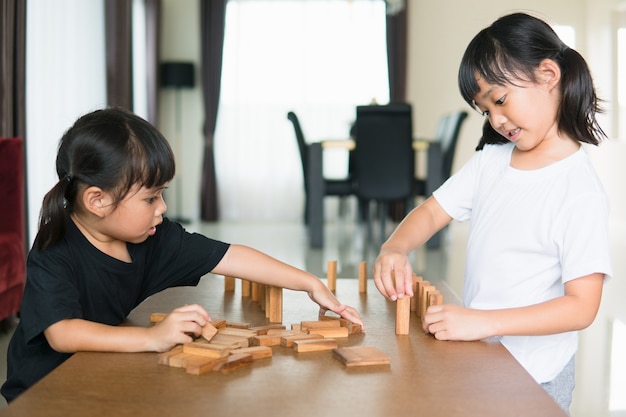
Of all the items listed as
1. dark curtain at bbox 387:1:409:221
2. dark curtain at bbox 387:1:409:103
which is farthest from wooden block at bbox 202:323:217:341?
dark curtain at bbox 387:1:409:103

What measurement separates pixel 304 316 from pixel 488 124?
1.77 feet

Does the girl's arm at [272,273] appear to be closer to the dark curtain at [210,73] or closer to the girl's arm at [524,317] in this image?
the girl's arm at [524,317]

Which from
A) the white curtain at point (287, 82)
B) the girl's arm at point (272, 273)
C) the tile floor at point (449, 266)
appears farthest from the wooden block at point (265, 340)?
the white curtain at point (287, 82)

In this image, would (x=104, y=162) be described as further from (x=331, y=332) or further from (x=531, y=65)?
(x=531, y=65)

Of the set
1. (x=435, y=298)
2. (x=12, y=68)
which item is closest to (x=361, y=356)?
(x=435, y=298)

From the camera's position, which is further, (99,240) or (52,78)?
(52,78)

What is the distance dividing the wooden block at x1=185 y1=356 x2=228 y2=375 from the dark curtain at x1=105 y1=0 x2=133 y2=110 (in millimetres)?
5742

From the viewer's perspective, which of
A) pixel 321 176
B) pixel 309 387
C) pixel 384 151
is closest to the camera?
pixel 309 387

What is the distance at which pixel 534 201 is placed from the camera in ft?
4.48

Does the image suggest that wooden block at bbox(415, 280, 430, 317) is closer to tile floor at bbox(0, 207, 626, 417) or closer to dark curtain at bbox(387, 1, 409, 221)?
tile floor at bbox(0, 207, 626, 417)

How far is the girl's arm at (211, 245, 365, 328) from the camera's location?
1.35 metres

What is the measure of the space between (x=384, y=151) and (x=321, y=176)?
1.77ft

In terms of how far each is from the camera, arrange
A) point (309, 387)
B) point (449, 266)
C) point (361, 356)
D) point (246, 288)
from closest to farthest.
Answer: point (309, 387), point (361, 356), point (246, 288), point (449, 266)

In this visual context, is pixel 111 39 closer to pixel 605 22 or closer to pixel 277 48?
pixel 277 48
